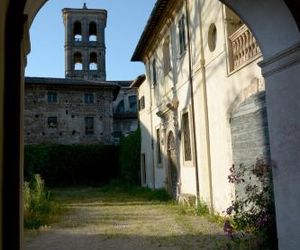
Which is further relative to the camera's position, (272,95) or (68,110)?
(68,110)

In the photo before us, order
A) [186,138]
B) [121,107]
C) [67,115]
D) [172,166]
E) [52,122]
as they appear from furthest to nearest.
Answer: [121,107]
[67,115]
[52,122]
[172,166]
[186,138]

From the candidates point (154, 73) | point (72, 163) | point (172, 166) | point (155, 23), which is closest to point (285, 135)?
point (172, 166)

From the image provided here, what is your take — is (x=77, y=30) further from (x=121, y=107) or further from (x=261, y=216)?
(x=261, y=216)

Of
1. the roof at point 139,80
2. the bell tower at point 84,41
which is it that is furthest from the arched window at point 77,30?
the roof at point 139,80

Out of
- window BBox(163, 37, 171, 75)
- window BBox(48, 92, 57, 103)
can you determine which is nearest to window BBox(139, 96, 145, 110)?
window BBox(163, 37, 171, 75)

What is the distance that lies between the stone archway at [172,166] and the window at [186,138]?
4.75 ft

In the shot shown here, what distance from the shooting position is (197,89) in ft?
40.4

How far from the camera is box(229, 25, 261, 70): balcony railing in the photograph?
8.54 metres

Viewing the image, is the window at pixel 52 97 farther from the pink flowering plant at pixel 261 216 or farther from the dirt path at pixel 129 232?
the pink flowering plant at pixel 261 216

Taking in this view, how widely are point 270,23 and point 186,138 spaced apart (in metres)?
9.32

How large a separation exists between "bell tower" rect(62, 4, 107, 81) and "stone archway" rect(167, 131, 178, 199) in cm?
3194

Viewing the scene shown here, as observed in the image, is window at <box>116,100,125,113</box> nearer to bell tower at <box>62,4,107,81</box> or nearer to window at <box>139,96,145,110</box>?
bell tower at <box>62,4,107,81</box>

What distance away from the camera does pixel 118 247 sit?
25.8ft

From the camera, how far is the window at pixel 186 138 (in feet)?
44.6
